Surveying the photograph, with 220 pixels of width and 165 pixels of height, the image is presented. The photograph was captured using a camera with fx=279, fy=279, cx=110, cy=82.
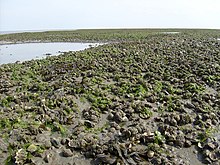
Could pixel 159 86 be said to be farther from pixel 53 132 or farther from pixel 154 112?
pixel 53 132

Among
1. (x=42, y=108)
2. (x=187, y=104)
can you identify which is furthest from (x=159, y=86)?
(x=42, y=108)

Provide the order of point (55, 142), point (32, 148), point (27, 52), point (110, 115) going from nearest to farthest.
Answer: point (32, 148) → point (55, 142) → point (110, 115) → point (27, 52)

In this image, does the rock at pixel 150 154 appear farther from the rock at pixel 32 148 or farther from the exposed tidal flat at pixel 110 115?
the rock at pixel 32 148

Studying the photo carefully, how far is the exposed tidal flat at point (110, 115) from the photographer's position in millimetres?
6176

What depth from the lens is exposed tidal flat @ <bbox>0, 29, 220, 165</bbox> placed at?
20.3 ft

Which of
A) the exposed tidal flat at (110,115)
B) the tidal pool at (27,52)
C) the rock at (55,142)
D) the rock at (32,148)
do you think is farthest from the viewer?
the tidal pool at (27,52)

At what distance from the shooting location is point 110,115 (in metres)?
8.09

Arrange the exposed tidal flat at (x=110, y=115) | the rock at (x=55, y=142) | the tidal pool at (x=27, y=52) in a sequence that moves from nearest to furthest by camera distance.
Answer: the exposed tidal flat at (x=110, y=115)
the rock at (x=55, y=142)
the tidal pool at (x=27, y=52)

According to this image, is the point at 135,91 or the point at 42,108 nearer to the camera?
the point at 42,108

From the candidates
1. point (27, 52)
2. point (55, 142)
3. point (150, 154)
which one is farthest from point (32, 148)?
point (27, 52)

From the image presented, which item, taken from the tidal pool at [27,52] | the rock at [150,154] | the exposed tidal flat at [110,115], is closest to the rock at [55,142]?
the exposed tidal flat at [110,115]

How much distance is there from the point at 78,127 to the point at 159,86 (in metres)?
4.83

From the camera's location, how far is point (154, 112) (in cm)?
866

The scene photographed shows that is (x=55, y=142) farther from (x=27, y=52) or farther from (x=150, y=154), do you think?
(x=27, y=52)
